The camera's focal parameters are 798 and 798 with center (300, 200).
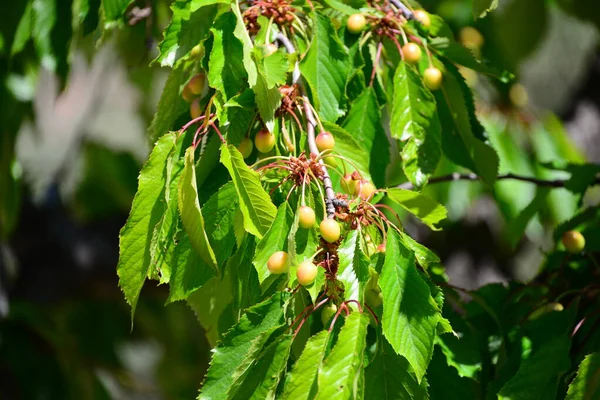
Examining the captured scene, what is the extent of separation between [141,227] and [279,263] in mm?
194

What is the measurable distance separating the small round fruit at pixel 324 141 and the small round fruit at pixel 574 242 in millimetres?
517

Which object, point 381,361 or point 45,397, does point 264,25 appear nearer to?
point 381,361

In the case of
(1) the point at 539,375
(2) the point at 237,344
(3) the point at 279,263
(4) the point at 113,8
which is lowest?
(1) the point at 539,375

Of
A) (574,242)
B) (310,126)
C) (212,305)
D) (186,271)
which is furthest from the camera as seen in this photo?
(574,242)

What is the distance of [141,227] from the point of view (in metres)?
0.98

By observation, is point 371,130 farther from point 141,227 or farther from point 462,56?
point 141,227

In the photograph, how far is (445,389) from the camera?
3.72 ft

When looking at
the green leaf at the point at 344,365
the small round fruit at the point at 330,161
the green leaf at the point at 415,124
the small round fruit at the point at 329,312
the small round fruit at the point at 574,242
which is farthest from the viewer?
the small round fruit at the point at 574,242

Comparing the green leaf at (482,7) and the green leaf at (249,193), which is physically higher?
the green leaf at (482,7)

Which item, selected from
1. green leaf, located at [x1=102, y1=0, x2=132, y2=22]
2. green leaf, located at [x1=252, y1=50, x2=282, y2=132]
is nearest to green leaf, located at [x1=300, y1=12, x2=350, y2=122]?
green leaf, located at [x1=252, y1=50, x2=282, y2=132]

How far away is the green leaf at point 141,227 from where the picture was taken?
3.18 feet

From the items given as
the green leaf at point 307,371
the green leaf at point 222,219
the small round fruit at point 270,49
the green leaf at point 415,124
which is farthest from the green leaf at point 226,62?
the green leaf at point 307,371

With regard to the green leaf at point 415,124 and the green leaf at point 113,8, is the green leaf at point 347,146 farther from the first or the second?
the green leaf at point 113,8

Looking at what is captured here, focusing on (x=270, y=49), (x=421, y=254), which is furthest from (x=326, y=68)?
(x=421, y=254)
